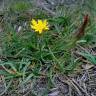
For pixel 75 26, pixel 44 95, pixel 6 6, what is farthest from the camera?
pixel 6 6

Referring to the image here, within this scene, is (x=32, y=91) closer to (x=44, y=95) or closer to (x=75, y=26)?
(x=44, y=95)

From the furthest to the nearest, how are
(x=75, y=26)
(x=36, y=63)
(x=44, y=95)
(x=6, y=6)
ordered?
(x=6, y=6) → (x=75, y=26) → (x=36, y=63) → (x=44, y=95)

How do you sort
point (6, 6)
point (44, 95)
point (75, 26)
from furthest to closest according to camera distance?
1. point (6, 6)
2. point (75, 26)
3. point (44, 95)

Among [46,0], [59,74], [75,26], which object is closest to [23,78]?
[59,74]

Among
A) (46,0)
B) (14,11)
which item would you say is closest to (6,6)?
(14,11)

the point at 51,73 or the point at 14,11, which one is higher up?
the point at 14,11

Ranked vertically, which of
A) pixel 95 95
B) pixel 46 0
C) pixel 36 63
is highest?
pixel 46 0

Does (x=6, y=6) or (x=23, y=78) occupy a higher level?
(x=6, y=6)

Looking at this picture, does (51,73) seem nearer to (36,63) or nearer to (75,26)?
(36,63)

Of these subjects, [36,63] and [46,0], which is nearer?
[36,63]
